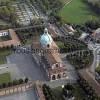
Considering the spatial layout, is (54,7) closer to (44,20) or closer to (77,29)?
(44,20)

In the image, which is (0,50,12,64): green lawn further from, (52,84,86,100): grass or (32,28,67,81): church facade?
(52,84,86,100): grass

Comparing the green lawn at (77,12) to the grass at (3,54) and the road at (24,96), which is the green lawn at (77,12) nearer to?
the grass at (3,54)

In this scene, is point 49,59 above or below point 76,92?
above

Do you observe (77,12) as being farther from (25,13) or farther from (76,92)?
(76,92)

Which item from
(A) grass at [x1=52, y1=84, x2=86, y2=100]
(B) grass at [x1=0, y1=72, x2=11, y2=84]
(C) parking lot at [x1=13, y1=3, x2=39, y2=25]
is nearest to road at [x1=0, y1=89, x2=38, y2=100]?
(A) grass at [x1=52, y1=84, x2=86, y2=100]

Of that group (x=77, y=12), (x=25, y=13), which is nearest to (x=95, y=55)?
(x=77, y=12)

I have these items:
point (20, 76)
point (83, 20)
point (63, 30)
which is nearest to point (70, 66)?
point (20, 76)

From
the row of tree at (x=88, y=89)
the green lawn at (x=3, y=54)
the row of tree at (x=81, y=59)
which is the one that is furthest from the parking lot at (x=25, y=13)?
the row of tree at (x=88, y=89)
